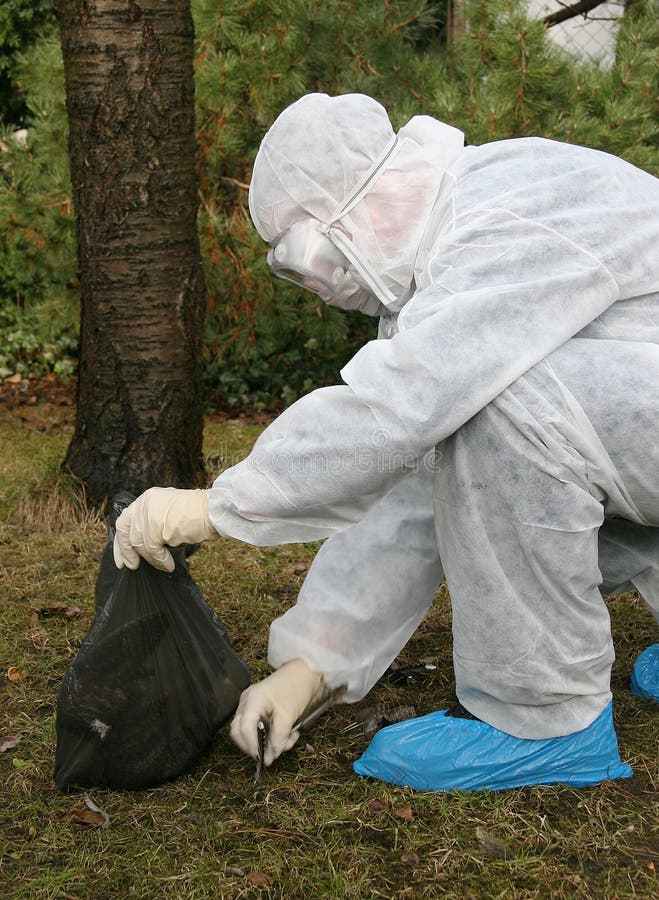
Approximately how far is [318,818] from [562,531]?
2.23ft

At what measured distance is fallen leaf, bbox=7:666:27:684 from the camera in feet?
7.95

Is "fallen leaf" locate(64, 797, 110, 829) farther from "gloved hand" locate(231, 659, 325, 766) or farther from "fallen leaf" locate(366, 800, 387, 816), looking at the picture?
"fallen leaf" locate(366, 800, 387, 816)

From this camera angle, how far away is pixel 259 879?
1672 millimetres

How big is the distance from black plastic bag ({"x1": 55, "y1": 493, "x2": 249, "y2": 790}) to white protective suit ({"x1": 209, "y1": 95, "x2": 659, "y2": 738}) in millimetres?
269

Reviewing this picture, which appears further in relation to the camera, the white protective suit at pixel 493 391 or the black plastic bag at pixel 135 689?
the black plastic bag at pixel 135 689

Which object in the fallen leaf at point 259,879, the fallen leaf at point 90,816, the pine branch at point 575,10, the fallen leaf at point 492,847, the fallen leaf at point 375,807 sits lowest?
the fallen leaf at point 90,816

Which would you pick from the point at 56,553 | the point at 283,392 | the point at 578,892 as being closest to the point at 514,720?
the point at 578,892

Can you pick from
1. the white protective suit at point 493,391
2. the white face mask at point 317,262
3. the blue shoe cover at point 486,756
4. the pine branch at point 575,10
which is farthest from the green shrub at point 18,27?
the blue shoe cover at point 486,756

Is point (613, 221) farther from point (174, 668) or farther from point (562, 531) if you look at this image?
point (174, 668)

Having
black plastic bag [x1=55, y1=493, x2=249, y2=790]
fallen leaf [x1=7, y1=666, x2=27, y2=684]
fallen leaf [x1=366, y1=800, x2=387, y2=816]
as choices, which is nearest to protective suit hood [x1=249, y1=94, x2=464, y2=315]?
black plastic bag [x1=55, y1=493, x2=249, y2=790]

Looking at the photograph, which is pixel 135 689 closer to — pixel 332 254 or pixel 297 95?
pixel 332 254

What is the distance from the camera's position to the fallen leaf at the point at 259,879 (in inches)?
65.4

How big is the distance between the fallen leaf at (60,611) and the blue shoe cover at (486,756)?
1188mm

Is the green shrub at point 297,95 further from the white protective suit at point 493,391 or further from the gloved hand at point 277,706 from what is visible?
the gloved hand at point 277,706
